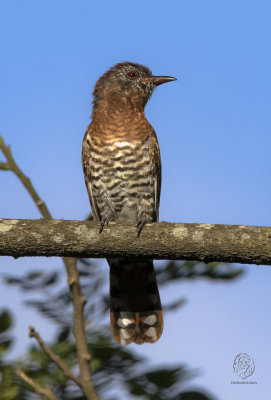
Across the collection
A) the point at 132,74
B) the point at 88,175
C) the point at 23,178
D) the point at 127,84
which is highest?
the point at 132,74

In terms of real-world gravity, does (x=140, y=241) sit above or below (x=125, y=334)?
above

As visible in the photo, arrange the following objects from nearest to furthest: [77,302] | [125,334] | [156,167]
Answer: [77,302], [125,334], [156,167]

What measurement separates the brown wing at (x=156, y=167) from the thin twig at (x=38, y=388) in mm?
2743

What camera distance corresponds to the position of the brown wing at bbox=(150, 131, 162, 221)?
4926 millimetres

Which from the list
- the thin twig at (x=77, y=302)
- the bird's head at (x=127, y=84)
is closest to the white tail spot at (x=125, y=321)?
the thin twig at (x=77, y=302)

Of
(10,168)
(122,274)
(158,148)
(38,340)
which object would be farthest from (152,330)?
(38,340)

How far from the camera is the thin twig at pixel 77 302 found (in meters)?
2.34

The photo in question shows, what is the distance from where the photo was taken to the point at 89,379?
7.70 feet

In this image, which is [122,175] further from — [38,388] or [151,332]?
[38,388]

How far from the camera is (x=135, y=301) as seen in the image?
4832mm

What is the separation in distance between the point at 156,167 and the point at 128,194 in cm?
36

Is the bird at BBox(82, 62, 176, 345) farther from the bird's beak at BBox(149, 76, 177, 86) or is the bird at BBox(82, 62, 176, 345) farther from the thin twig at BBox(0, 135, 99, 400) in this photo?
the thin twig at BBox(0, 135, 99, 400)

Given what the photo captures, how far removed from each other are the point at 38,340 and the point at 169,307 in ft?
3.02

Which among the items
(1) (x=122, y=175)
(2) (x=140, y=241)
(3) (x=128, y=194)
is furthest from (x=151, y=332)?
(2) (x=140, y=241)
